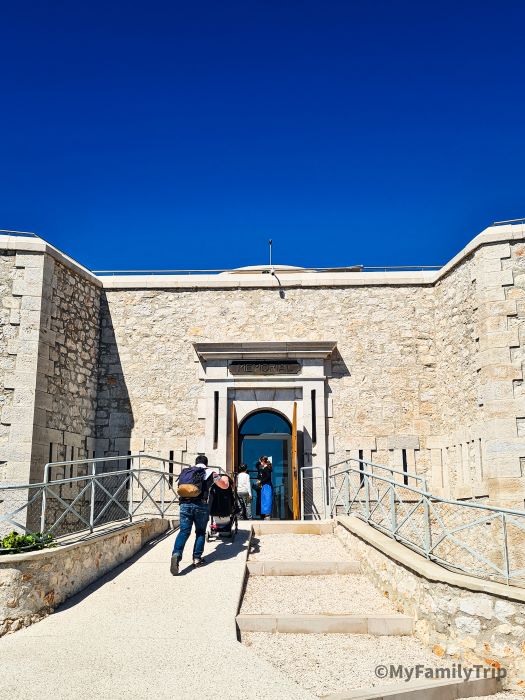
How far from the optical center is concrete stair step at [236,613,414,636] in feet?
19.9

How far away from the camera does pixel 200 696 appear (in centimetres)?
453

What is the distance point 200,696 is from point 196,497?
3256mm

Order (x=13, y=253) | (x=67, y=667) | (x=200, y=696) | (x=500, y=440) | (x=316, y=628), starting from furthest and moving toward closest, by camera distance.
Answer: (x=13, y=253) → (x=500, y=440) → (x=316, y=628) → (x=67, y=667) → (x=200, y=696)

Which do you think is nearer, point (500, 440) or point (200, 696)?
point (200, 696)

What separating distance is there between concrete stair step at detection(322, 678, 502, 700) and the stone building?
5.89 metres

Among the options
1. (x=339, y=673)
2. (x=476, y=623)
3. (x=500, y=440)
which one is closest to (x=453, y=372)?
(x=500, y=440)

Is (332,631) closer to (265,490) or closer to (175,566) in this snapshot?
(175,566)

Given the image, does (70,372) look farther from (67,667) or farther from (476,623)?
(476,623)

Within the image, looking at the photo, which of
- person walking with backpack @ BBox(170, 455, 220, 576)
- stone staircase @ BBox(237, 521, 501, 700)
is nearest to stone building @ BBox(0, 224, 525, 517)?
person walking with backpack @ BBox(170, 455, 220, 576)

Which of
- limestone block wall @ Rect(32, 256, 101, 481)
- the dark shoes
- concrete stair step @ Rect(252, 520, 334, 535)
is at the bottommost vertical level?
the dark shoes

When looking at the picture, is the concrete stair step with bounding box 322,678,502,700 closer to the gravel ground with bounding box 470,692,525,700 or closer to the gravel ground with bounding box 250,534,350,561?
the gravel ground with bounding box 470,692,525,700

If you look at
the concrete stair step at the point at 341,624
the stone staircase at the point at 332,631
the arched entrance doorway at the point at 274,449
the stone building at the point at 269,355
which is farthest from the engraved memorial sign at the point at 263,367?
the concrete stair step at the point at 341,624

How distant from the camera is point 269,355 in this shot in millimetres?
12922

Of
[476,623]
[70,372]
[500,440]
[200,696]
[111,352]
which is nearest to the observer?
[200,696]
